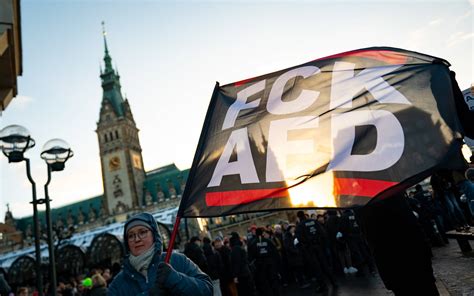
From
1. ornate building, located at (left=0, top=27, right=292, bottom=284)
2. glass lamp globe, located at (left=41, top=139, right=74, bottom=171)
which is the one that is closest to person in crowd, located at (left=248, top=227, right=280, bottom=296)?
glass lamp globe, located at (left=41, top=139, right=74, bottom=171)

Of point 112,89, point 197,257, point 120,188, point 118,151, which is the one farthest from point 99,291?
point 112,89

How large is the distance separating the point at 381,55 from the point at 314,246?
24.3ft

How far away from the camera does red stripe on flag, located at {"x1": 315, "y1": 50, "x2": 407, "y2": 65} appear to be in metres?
2.84

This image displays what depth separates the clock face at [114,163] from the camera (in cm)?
7575

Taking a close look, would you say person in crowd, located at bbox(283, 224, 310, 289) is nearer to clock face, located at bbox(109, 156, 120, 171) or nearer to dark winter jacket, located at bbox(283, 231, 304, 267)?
dark winter jacket, located at bbox(283, 231, 304, 267)

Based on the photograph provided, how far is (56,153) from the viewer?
305 inches

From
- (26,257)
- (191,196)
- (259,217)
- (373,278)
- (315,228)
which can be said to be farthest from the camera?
(259,217)

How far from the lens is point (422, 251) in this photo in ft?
9.11

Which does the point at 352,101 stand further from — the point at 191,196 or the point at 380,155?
the point at 191,196

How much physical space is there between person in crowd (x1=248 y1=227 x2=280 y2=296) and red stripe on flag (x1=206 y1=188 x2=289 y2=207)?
714 cm

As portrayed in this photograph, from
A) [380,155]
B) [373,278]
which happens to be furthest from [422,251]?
[373,278]

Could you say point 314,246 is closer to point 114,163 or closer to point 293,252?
point 293,252

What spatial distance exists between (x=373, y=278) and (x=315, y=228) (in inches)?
77.2

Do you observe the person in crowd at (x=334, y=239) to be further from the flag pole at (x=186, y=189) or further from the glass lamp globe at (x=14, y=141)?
the glass lamp globe at (x=14, y=141)
